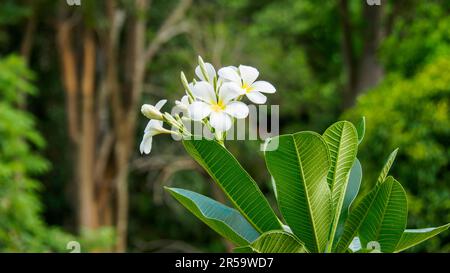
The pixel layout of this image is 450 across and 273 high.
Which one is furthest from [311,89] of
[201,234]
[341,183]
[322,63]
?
[341,183]

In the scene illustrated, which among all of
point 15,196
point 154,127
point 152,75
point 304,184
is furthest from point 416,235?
point 152,75

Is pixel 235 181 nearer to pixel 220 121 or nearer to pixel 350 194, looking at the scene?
pixel 220 121

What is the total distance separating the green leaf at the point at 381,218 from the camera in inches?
39.2

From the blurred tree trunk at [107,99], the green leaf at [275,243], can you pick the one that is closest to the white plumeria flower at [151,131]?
the green leaf at [275,243]

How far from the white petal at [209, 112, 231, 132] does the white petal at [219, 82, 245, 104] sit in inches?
0.9

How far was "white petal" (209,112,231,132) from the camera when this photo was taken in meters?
0.98

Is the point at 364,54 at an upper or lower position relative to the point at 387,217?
lower

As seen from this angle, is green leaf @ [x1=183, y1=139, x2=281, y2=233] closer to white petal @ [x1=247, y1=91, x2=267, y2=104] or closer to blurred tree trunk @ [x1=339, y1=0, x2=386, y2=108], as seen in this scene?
white petal @ [x1=247, y1=91, x2=267, y2=104]

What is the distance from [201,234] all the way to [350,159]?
10843 mm

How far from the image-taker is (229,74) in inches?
39.8

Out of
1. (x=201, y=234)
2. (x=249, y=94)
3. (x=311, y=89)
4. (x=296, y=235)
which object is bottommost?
(x=201, y=234)

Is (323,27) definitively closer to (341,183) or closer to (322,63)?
(322,63)

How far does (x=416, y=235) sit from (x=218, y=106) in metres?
0.32
